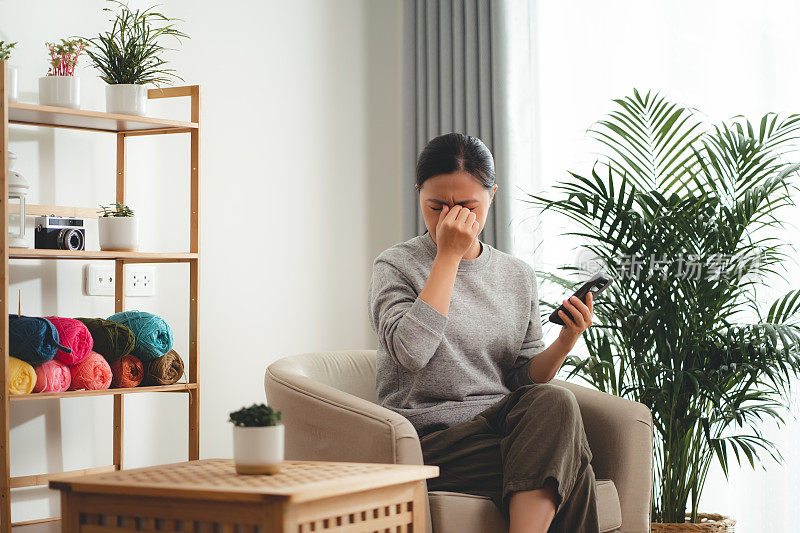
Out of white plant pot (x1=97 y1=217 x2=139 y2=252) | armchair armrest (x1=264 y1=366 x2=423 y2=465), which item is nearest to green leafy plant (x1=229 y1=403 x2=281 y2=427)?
armchair armrest (x1=264 y1=366 x2=423 y2=465)

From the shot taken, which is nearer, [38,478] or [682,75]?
[38,478]

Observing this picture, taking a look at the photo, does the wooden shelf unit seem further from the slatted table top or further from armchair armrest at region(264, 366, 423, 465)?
the slatted table top

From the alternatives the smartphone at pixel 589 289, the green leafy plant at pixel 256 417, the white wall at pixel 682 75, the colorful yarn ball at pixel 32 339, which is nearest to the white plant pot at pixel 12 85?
the colorful yarn ball at pixel 32 339

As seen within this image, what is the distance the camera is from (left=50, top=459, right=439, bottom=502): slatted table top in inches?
46.7

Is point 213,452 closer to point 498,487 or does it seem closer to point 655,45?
point 498,487

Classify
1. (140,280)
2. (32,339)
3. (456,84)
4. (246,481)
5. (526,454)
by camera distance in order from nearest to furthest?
(246,481), (526,454), (32,339), (140,280), (456,84)

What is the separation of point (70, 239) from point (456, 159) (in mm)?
1113

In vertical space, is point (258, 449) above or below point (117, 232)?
below

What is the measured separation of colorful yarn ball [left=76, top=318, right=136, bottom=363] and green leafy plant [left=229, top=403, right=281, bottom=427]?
1.05m

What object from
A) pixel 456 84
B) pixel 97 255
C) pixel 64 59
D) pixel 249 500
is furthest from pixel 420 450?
pixel 456 84

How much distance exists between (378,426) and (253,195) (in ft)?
5.31

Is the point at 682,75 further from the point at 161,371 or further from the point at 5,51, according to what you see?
the point at 5,51

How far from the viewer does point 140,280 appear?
8.91 ft

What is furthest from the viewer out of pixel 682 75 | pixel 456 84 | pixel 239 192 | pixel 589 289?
pixel 456 84
